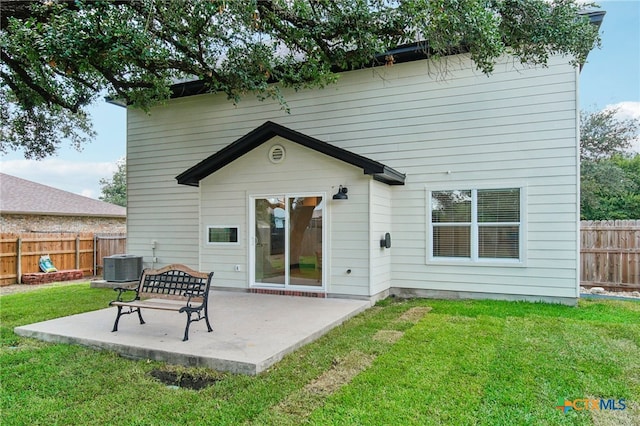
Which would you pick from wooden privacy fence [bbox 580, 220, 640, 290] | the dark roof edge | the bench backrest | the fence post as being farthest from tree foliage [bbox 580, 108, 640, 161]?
the dark roof edge

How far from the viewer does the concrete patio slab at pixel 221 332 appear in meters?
4.10

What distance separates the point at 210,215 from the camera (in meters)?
8.30

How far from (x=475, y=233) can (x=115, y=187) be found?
129 ft

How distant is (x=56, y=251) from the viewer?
12.6 m

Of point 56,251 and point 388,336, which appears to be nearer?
point 388,336

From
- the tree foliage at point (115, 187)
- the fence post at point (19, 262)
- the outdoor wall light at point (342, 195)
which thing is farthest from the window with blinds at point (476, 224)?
the tree foliage at point (115, 187)

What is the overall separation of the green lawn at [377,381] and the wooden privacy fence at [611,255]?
3.59 metres

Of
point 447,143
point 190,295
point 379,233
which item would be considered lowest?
point 190,295

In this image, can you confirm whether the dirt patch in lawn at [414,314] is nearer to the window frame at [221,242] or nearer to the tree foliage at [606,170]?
the window frame at [221,242]

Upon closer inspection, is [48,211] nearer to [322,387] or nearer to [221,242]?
[221,242]

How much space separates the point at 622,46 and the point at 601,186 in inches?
203

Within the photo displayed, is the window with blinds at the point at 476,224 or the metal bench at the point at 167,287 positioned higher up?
the window with blinds at the point at 476,224

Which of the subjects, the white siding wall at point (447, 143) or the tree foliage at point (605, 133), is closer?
the white siding wall at point (447, 143)

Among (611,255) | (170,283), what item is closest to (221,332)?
(170,283)
